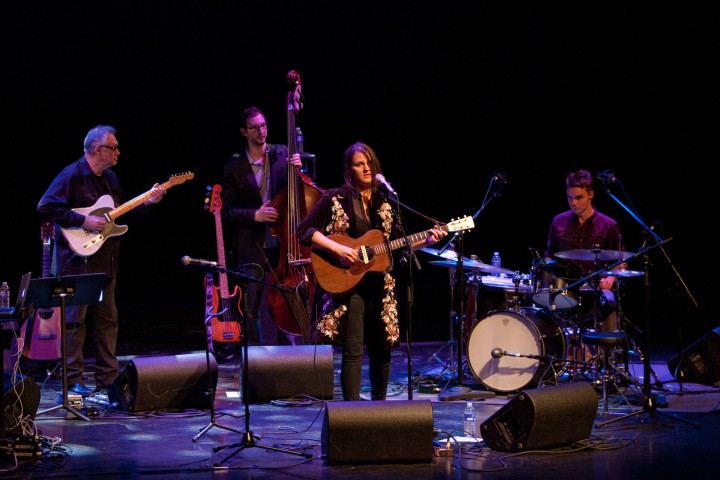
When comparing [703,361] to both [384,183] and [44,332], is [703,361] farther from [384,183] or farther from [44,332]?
[44,332]

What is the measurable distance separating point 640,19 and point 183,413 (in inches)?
281

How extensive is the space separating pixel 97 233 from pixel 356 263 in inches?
93.9

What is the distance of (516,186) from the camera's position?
1062cm

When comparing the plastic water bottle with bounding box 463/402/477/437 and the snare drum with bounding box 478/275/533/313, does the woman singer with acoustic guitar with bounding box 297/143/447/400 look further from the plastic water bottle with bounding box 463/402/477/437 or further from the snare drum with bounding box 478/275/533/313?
the snare drum with bounding box 478/275/533/313

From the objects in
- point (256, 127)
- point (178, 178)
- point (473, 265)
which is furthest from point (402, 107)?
point (473, 265)

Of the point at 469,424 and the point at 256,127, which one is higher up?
the point at 256,127

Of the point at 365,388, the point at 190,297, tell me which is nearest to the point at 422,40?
the point at 190,297

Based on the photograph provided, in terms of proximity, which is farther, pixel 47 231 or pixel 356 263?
pixel 47 231

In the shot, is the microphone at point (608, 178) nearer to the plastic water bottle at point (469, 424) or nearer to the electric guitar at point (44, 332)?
the plastic water bottle at point (469, 424)

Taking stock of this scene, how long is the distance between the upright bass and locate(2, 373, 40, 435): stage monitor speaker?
1999mm

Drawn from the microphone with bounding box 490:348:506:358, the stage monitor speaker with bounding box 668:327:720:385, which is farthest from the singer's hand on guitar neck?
the stage monitor speaker with bounding box 668:327:720:385

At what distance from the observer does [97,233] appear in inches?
256

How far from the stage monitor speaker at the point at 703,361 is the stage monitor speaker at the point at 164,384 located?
12.1ft

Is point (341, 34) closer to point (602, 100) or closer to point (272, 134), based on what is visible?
point (272, 134)
